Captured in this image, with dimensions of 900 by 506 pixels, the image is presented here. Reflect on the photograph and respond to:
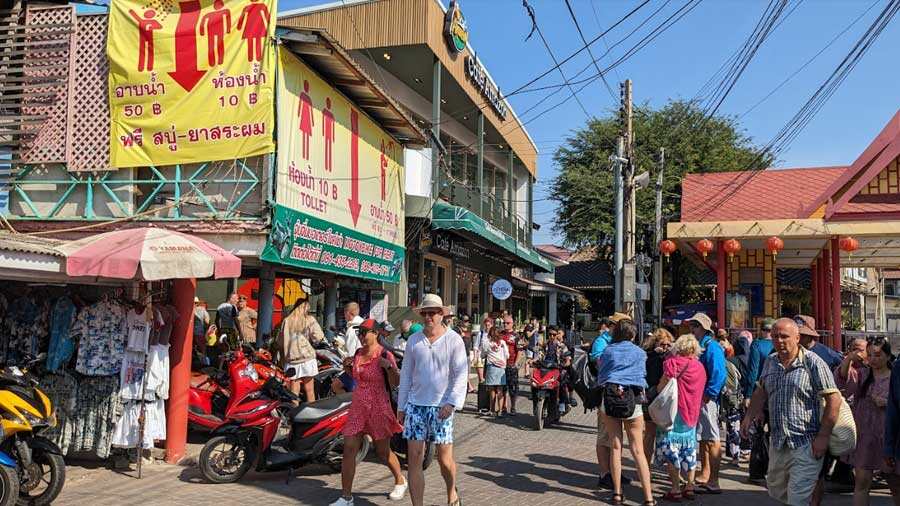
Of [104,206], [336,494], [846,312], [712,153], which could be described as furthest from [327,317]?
[846,312]

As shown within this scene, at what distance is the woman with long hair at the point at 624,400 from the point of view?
22.6 ft

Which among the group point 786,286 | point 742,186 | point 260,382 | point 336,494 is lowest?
point 336,494

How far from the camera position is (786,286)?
2548cm

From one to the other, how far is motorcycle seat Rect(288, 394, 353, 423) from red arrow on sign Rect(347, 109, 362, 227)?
668 cm

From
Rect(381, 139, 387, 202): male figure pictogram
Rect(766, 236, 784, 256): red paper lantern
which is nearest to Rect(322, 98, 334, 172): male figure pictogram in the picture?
Rect(381, 139, 387, 202): male figure pictogram

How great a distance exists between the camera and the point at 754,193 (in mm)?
17359

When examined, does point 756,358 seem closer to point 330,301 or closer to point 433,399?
point 433,399

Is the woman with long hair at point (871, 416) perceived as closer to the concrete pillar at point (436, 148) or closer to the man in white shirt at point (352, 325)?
the man in white shirt at point (352, 325)

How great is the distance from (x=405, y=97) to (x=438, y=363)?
15805 millimetres

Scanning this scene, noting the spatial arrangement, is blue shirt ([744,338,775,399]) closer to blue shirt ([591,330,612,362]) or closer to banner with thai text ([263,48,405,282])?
blue shirt ([591,330,612,362])

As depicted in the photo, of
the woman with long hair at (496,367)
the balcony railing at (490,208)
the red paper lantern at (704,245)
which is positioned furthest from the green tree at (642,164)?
the woman with long hair at (496,367)

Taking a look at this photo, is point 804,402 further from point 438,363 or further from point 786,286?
point 786,286

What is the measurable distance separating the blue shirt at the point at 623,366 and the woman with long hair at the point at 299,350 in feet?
15.7

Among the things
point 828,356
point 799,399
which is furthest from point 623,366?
point 828,356
